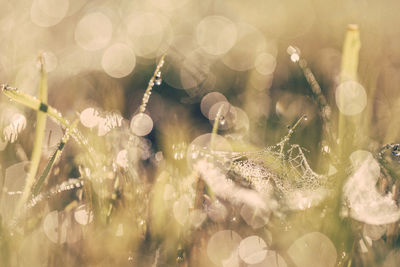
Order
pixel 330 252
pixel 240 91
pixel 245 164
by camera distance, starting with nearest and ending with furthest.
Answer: pixel 330 252 → pixel 245 164 → pixel 240 91

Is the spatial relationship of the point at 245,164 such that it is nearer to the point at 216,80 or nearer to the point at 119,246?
A: the point at 119,246

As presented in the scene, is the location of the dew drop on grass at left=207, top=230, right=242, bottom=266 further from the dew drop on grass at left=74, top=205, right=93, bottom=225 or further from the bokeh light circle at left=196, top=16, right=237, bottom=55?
the bokeh light circle at left=196, top=16, right=237, bottom=55

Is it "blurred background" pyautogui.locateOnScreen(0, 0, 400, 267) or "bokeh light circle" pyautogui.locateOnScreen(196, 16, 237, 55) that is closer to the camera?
"blurred background" pyautogui.locateOnScreen(0, 0, 400, 267)

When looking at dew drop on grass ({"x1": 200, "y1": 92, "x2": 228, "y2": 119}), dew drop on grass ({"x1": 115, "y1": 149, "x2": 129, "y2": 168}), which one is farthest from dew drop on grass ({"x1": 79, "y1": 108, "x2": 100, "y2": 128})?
dew drop on grass ({"x1": 200, "y1": 92, "x2": 228, "y2": 119})

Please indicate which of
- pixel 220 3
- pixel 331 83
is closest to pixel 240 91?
pixel 331 83

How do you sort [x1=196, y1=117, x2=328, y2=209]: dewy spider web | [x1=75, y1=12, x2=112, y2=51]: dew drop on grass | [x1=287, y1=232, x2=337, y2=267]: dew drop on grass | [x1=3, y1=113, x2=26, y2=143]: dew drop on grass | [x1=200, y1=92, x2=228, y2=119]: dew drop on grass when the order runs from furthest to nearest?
[x1=75, y1=12, x2=112, y2=51]: dew drop on grass
[x1=200, y1=92, x2=228, y2=119]: dew drop on grass
[x1=3, y1=113, x2=26, y2=143]: dew drop on grass
[x1=196, y1=117, x2=328, y2=209]: dewy spider web
[x1=287, y1=232, x2=337, y2=267]: dew drop on grass
